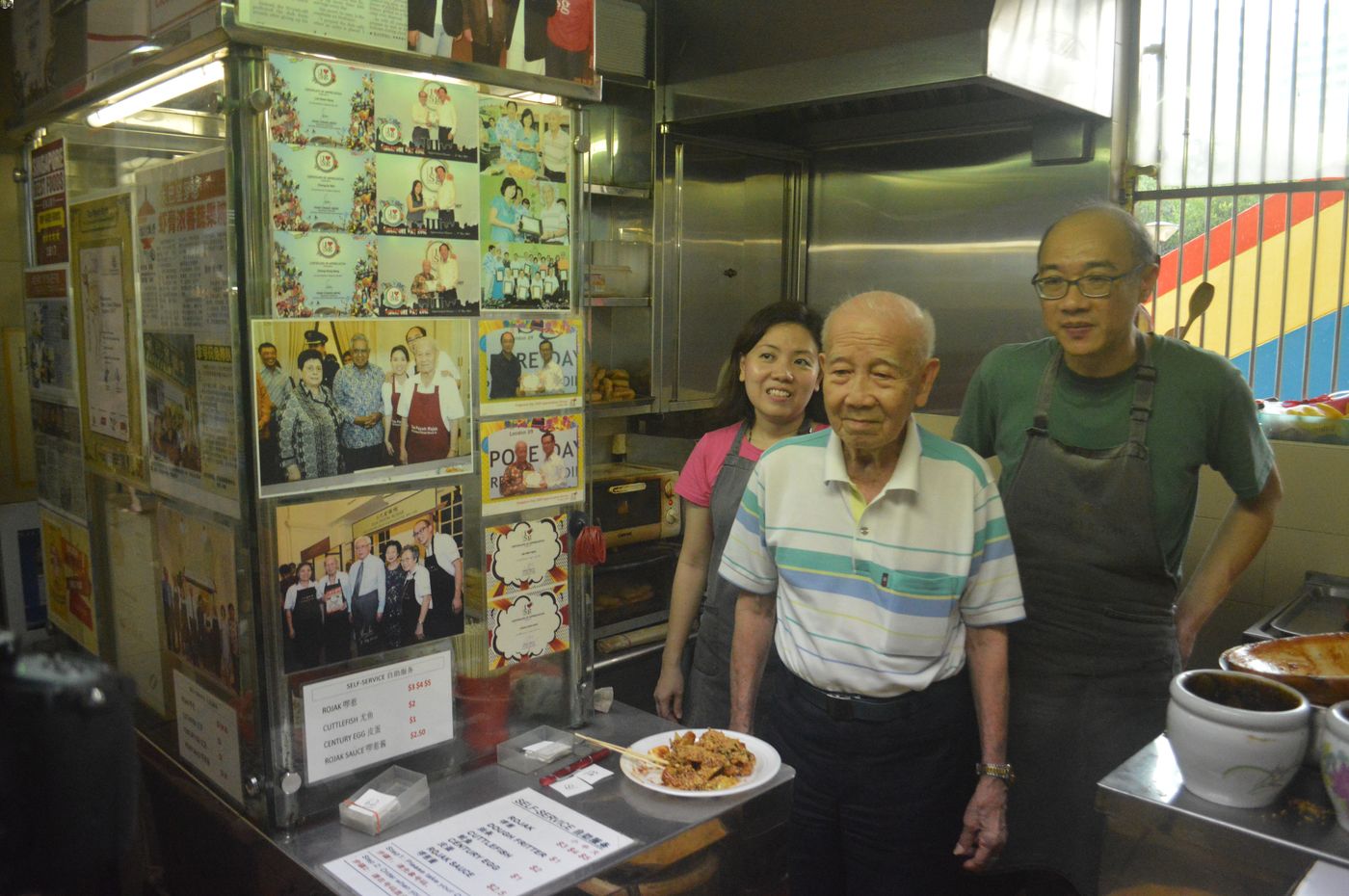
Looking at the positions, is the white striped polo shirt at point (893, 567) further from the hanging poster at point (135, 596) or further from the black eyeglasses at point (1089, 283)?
the hanging poster at point (135, 596)

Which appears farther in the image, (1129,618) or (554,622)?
(1129,618)

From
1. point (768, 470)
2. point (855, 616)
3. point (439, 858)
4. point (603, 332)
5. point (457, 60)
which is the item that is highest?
point (457, 60)

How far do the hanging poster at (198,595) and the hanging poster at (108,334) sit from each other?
0.15m

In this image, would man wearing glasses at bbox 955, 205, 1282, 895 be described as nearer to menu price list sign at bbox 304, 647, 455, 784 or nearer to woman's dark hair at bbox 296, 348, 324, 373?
menu price list sign at bbox 304, 647, 455, 784

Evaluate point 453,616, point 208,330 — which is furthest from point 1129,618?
point 208,330

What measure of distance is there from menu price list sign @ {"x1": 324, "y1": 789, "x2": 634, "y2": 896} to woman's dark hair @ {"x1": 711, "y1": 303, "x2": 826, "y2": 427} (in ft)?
4.05

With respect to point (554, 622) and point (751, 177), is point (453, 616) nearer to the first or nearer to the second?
point (554, 622)

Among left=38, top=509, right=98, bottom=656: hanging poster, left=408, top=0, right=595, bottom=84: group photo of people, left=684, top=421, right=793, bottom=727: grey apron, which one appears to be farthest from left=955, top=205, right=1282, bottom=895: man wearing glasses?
left=38, top=509, right=98, bottom=656: hanging poster

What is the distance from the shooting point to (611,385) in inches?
122

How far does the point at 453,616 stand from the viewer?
138 cm

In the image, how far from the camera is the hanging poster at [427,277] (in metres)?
1.27

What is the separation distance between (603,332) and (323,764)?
208 cm

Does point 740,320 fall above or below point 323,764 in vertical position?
above

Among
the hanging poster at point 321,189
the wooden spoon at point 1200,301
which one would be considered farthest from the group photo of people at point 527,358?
the wooden spoon at point 1200,301
